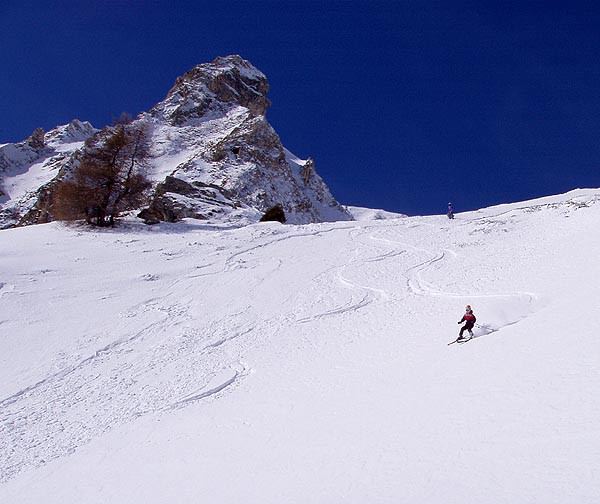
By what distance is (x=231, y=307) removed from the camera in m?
14.0

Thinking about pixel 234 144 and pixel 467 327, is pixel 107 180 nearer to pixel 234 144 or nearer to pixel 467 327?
pixel 467 327

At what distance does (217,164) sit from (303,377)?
59901 millimetres

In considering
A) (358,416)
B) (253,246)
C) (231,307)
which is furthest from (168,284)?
(358,416)

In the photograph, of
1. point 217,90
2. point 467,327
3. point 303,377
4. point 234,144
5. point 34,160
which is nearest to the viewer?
point 303,377

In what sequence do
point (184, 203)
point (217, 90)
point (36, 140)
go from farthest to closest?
1. point (36, 140)
2. point (217, 90)
3. point (184, 203)

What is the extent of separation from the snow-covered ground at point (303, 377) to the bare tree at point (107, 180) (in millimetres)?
7469

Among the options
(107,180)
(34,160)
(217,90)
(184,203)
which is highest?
(217,90)

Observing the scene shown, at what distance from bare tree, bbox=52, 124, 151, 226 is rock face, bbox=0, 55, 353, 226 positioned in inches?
106

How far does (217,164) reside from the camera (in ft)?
216

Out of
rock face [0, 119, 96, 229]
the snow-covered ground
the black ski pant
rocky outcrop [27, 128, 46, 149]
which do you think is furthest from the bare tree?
rocky outcrop [27, 128, 46, 149]

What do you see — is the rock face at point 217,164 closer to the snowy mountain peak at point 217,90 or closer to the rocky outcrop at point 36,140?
the snowy mountain peak at point 217,90

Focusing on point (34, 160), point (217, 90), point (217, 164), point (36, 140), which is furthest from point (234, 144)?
point (36, 140)

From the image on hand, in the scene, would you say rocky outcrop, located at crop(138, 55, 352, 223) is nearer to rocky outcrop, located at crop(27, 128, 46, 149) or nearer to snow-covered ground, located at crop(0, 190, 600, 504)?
snow-covered ground, located at crop(0, 190, 600, 504)

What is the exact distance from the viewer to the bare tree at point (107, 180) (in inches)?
1027
